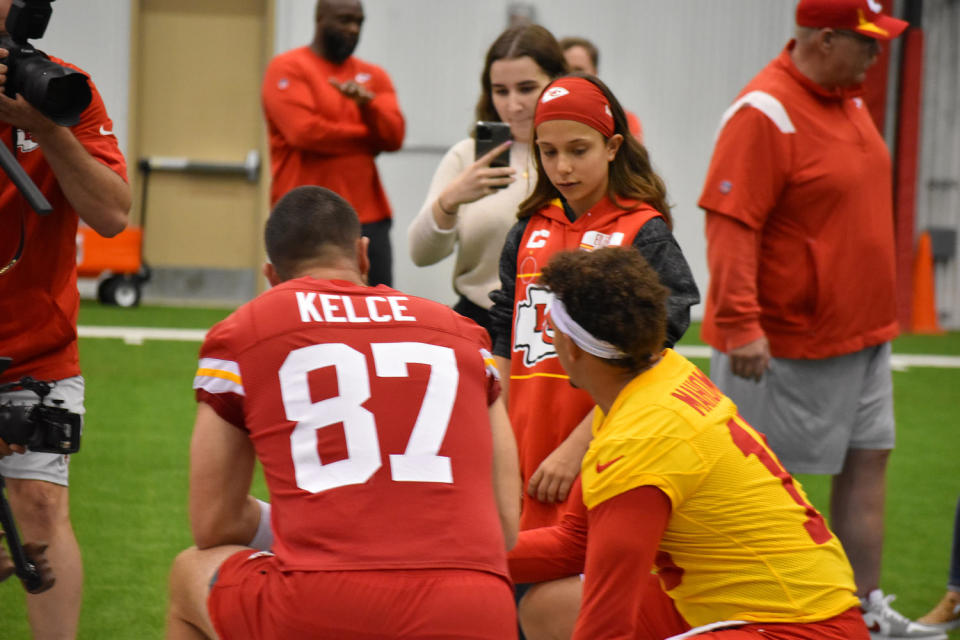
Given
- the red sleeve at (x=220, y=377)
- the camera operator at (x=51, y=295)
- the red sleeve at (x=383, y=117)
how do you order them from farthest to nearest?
the red sleeve at (x=383, y=117)
the camera operator at (x=51, y=295)
the red sleeve at (x=220, y=377)

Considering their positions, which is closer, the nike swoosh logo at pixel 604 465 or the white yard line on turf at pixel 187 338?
the nike swoosh logo at pixel 604 465

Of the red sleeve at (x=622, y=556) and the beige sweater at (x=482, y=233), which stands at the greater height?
the beige sweater at (x=482, y=233)

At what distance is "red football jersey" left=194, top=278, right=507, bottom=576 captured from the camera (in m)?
1.97

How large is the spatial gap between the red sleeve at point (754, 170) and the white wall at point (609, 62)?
7.79 metres

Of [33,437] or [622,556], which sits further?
[33,437]

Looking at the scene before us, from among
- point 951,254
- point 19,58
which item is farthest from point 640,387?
point 951,254

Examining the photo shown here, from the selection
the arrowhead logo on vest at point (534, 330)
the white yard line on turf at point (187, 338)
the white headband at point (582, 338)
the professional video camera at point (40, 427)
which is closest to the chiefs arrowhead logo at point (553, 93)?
the arrowhead logo on vest at point (534, 330)

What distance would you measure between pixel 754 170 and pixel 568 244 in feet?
3.42

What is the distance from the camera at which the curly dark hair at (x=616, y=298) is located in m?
2.15

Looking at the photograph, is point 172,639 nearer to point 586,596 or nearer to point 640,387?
point 586,596

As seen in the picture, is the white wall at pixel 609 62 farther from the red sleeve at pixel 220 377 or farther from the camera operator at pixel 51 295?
the red sleeve at pixel 220 377

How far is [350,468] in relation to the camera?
6.49ft

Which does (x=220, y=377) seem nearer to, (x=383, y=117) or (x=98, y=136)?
(x=98, y=136)

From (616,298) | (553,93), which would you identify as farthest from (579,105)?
(616,298)
